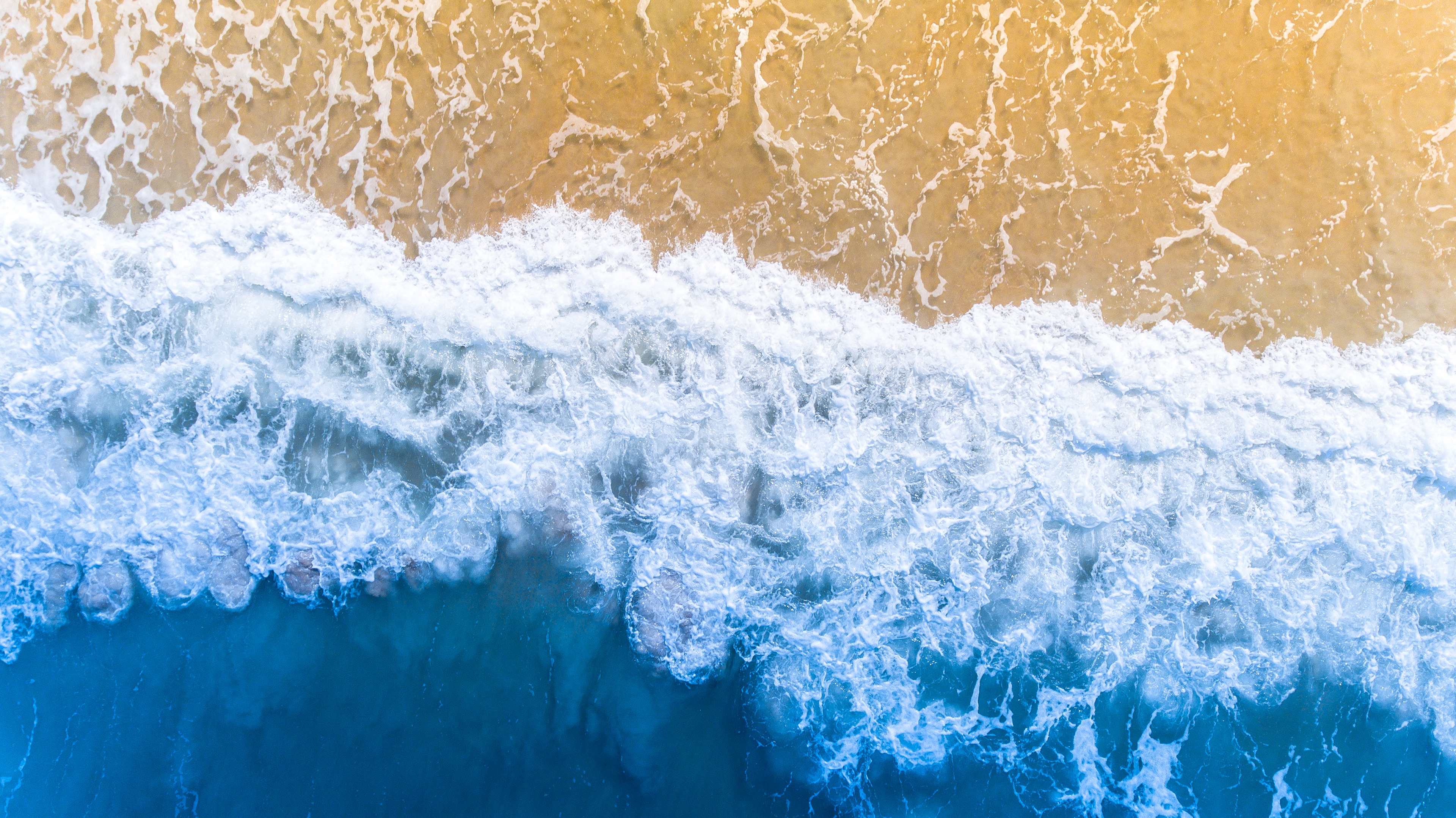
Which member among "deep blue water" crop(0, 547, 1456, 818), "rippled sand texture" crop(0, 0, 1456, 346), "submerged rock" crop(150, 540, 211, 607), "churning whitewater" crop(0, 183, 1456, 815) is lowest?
"deep blue water" crop(0, 547, 1456, 818)

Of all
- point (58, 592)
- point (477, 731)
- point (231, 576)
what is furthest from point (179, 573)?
point (477, 731)

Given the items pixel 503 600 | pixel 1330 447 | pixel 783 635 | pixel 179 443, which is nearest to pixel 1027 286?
pixel 1330 447

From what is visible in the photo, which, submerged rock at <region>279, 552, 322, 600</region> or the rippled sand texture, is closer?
submerged rock at <region>279, 552, 322, 600</region>

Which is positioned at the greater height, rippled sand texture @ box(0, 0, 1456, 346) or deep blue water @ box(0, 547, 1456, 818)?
rippled sand texture @ box(0, 0, 1456, 346)

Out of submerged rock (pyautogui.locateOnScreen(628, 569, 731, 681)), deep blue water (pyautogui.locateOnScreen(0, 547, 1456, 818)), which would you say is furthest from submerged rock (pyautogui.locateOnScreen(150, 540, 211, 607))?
submerged rock (pyautogui.locateOnScreen(628, 569, 731, 681))

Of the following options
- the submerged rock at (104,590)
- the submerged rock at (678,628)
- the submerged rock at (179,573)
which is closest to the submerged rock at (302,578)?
the submerged rock at (179,573)

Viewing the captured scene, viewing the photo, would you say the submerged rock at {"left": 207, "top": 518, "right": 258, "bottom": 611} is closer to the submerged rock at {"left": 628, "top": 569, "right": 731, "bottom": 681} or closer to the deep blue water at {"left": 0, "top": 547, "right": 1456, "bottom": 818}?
the deep blue water at {"left": 0, "top": 547, "right": 1456, "bottom": 818}
